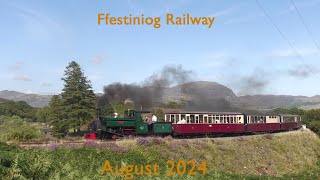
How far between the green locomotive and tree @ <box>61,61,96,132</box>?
30.7 metres

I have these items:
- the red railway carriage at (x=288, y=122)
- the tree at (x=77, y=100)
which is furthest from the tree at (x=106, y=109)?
the red railway carriage at (x=288, y=122)

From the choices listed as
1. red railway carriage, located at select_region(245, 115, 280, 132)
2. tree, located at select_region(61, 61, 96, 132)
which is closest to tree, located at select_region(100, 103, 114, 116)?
tree, located at select_region(61, 61, 96, 132)

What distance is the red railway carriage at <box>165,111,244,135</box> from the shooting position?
33.1 metres

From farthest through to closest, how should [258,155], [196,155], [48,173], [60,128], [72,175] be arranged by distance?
[60,128] → [258,155] → [196,155] → [48,173] → [72,175]

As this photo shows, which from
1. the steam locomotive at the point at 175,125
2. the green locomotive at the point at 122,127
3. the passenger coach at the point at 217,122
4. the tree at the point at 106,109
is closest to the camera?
the green locomotive at the point at 122,127

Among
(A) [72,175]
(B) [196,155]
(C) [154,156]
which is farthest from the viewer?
(B) [196,155]

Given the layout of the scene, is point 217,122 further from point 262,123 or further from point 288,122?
point 288,122

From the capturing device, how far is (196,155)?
26.8m

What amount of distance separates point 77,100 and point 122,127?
35.2m

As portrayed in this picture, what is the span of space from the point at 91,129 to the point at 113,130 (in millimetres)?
2408

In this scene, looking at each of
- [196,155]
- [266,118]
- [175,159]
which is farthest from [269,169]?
[266,118]

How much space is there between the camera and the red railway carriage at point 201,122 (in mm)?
33094

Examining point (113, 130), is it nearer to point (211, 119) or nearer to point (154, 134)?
point (154, 134)

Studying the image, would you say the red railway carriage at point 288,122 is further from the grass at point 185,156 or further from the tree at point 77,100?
the tree at point 77,100
